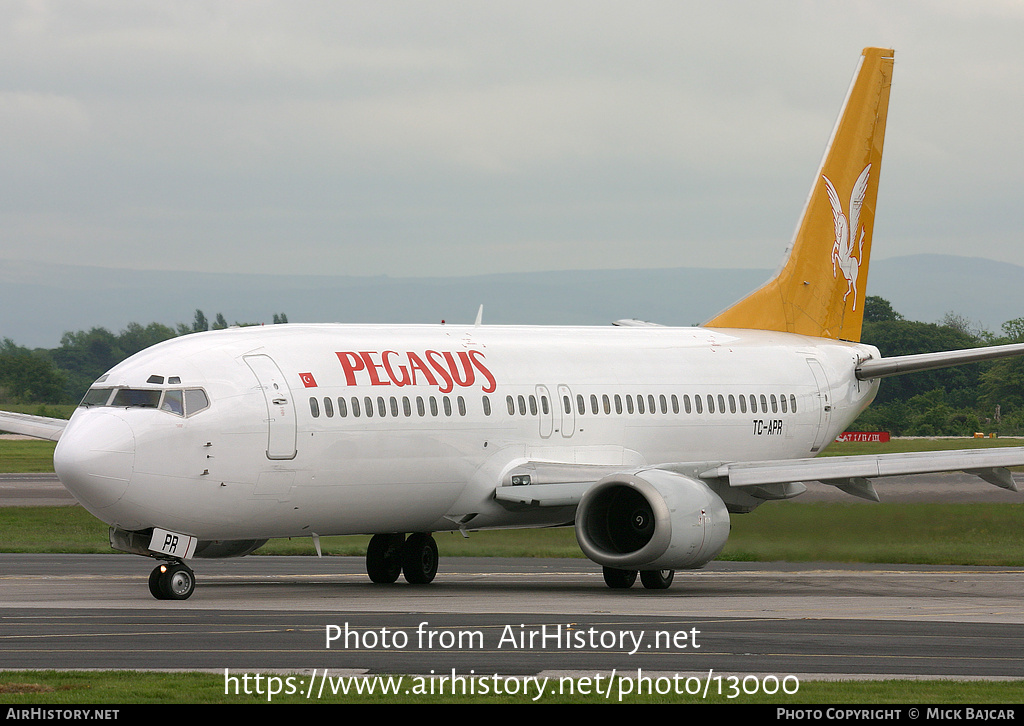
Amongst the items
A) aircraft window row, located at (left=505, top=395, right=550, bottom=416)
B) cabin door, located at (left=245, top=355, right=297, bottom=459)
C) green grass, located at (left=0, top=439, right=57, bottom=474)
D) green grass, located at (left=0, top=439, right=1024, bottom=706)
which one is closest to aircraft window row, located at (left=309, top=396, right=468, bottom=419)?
cabin door, located at (left=245, top=355, right=297, bottom=459)

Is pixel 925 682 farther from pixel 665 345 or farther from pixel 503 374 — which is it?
pixel 665 345

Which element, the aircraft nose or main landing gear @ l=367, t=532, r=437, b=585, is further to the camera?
main landing gear @ l=367, t=532, r=437, b=585

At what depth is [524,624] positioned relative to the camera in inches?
803

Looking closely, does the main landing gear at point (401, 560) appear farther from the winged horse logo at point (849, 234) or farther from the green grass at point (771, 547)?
the winged horse logo at point (849, 234)

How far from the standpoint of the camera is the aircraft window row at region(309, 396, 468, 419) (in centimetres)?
2539

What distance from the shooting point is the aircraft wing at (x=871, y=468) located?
26047mm

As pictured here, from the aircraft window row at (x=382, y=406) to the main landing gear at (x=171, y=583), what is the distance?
3.24m

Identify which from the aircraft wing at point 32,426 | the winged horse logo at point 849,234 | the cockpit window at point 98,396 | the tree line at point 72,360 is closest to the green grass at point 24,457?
the tree line at point 72,360

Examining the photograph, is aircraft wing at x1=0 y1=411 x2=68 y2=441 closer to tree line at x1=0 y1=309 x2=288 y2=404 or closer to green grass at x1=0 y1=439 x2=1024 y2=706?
green grass at x1=0 y1=439 x2=1024 y2=706

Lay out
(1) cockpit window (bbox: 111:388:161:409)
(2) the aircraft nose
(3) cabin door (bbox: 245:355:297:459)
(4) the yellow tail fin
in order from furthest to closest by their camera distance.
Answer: (4) the yellow tail fin < (3) cabin door (bbox: 245:355:297:459) < (1) cockpit window (bbox: 111:388:161:409) < (2) the aircraft nose

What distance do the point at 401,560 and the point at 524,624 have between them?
923cm

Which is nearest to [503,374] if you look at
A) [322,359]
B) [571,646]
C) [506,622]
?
[322,359]

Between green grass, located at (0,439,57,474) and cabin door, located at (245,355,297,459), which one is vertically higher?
cabin door, located at (245,355,297,459)

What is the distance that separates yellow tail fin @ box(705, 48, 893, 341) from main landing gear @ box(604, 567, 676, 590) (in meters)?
9.32
